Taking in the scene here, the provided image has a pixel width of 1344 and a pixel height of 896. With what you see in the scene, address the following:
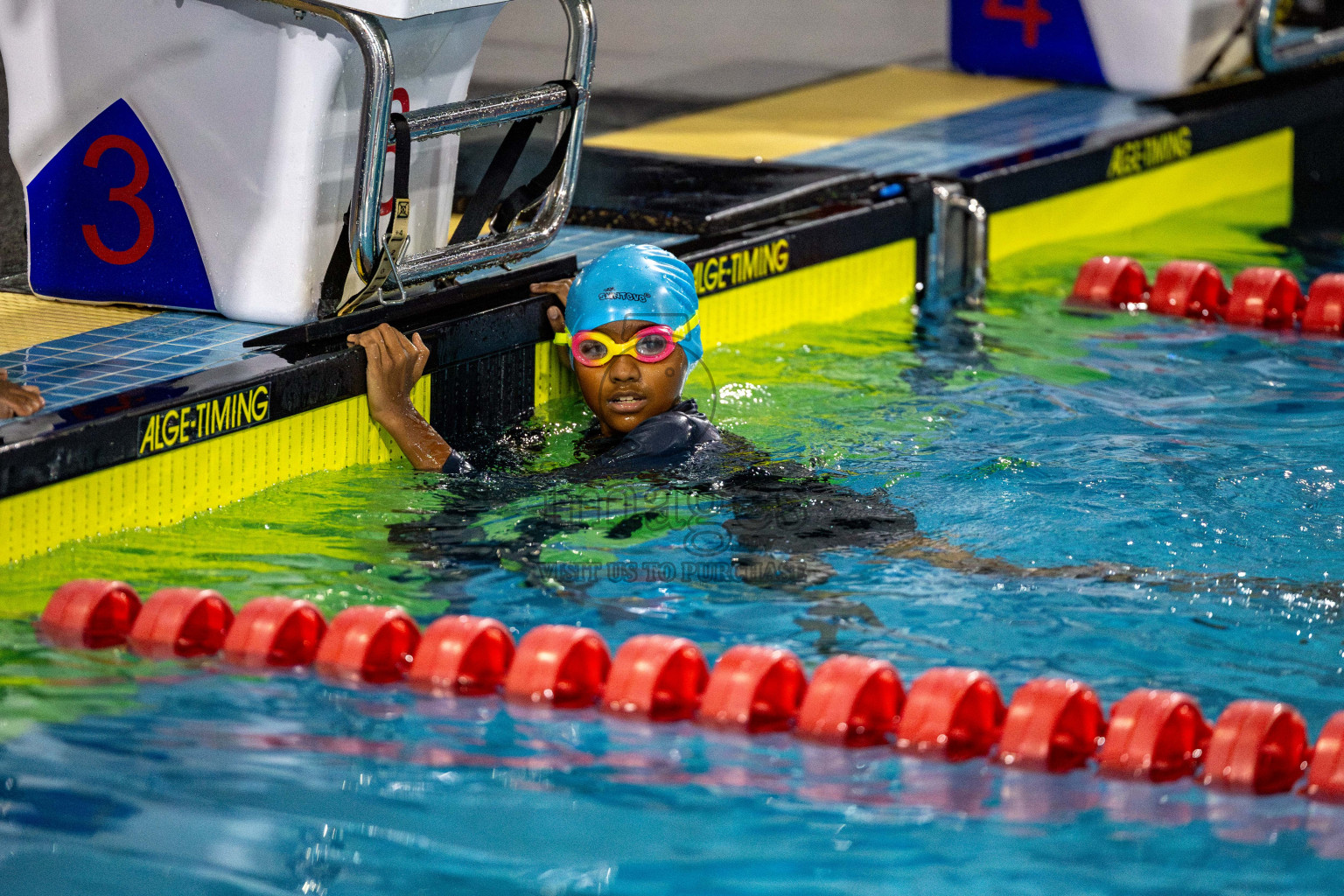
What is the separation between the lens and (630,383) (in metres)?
4.68

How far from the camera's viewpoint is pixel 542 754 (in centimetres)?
334

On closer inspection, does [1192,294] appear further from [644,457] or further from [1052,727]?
[1052,727]

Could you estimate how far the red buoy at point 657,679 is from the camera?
3502 millimetres

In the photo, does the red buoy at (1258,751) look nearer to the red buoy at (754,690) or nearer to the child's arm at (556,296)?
the red buoy at (754,690)

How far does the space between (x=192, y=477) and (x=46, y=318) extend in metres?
0.89

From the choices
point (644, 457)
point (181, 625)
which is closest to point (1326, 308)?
point (644, 457)

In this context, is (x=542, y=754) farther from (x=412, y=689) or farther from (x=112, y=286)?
(x=112, y=286)

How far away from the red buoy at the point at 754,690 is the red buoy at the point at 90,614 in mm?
1158

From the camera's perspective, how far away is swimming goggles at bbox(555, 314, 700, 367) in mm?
4664

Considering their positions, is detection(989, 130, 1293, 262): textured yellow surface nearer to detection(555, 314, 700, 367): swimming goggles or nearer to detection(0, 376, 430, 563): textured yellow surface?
detection(555, 314, 700, 367): swimming goggles

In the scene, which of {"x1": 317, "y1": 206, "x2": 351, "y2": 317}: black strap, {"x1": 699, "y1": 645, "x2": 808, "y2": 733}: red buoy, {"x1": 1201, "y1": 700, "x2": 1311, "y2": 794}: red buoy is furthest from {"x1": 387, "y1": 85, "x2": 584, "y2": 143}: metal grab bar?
{"x1": 1201, "y1": 700, "x2": 1311, "y2": 794}: red buoy

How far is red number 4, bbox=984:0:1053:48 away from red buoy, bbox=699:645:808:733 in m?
6.06

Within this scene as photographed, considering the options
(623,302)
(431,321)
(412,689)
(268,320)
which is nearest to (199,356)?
(268,320)

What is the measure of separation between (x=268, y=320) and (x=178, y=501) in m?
0.78
